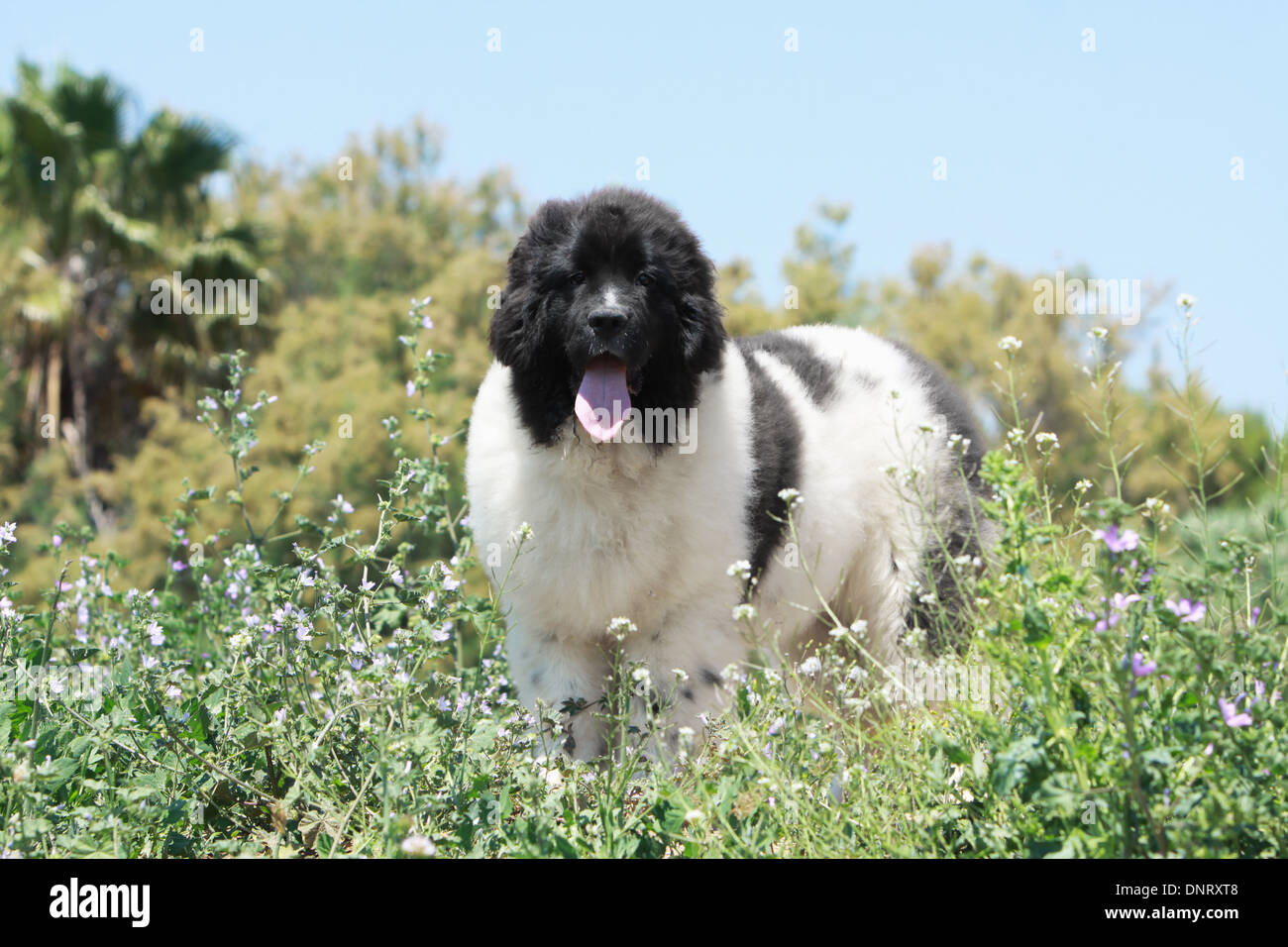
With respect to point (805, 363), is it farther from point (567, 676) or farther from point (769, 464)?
point (567, 676)

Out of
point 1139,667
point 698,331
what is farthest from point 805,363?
point 1139,667

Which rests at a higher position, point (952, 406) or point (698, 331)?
point (698, 331)

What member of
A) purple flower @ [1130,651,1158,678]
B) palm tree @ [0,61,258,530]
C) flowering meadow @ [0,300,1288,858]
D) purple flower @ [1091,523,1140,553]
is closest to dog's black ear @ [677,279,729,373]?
flowering meadow @ [0,300,1288,858]

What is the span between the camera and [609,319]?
13.5 ft

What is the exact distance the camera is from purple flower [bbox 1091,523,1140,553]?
2496 mm

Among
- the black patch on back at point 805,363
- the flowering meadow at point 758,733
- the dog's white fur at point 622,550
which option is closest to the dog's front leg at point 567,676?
the dog's white fur at point 622,550

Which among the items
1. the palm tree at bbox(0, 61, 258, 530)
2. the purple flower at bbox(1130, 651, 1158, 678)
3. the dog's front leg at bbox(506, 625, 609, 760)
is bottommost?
the dog's front leg at bbox(506, 625, 609, 760)

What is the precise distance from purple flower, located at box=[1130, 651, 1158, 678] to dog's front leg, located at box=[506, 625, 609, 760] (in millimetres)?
2205

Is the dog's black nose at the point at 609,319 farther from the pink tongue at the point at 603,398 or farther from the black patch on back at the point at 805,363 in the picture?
the black patch on back at the point at 805,363

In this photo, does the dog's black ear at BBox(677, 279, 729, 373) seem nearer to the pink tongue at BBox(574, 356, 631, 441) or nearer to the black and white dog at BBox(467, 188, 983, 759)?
the black and white dog at BBox(467, 188, 983, 759)

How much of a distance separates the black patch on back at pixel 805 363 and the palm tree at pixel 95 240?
19.7 metres

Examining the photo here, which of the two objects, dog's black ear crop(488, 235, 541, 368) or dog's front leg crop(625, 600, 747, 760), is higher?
dog's black ear crop(488, 235, 541, 368)

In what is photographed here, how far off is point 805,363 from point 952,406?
0.81m
